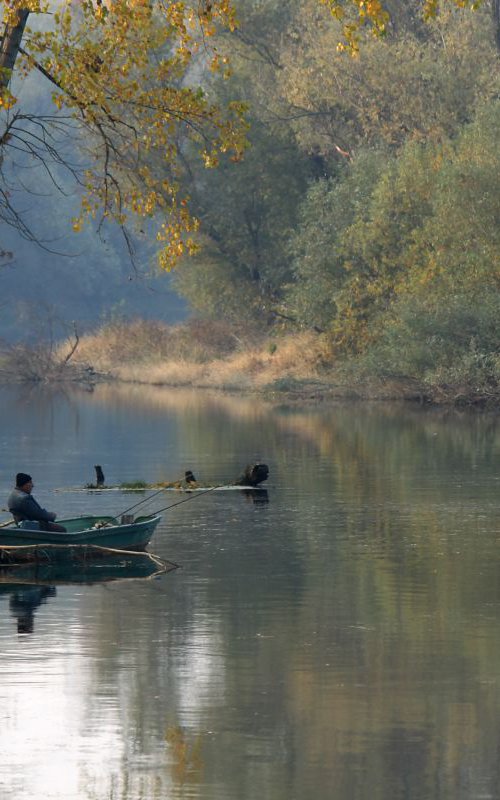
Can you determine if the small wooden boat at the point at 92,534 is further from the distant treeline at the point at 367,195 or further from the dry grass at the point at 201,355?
the dry grass at the point at 201,355

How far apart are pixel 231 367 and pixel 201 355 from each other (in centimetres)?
489

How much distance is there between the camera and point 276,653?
16.5 m

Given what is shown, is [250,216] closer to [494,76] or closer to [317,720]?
[494,76]

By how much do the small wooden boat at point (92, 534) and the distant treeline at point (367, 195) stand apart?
32.4 m

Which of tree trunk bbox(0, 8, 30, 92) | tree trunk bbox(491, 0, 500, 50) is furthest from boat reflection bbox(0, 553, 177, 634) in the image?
tree trunk bbox(491, 0, 500, 50)

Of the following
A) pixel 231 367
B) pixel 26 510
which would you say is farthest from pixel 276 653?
pixel 231 367

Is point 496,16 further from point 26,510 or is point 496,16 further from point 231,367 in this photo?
point 26,510

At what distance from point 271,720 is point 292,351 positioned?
55410mm

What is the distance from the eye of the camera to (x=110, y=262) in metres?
133

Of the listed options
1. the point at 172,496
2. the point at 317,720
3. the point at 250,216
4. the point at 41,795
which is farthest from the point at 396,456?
the point at 250,216

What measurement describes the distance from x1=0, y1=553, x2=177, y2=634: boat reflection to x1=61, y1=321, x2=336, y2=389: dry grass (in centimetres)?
4287

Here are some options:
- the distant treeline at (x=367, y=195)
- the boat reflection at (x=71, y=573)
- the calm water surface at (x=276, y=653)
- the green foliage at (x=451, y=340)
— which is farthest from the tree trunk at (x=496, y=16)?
the boat reflection at (x=71, y=573)

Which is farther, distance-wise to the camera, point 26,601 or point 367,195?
point 367,195

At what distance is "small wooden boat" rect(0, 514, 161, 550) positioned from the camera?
21.8 metres
